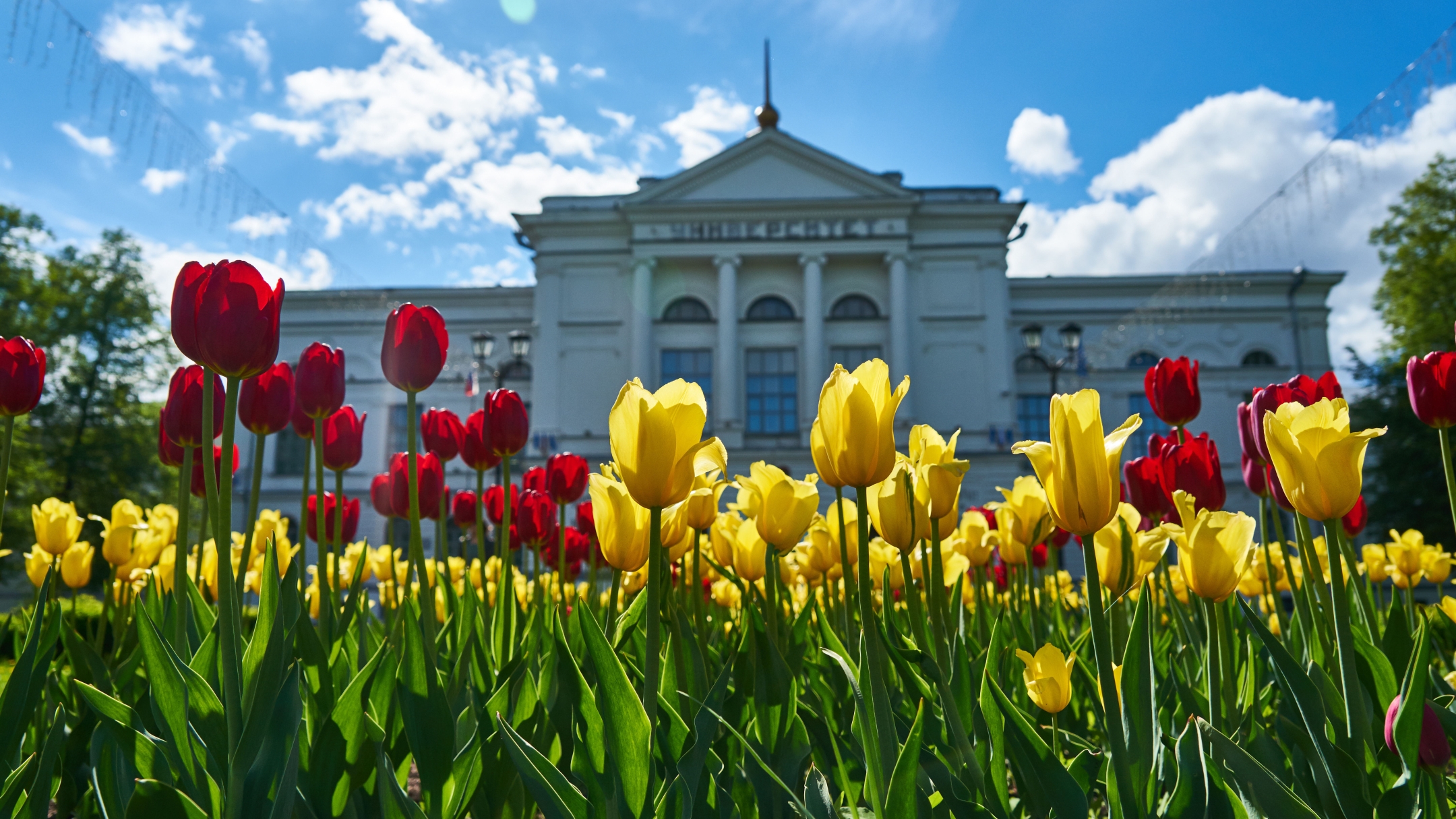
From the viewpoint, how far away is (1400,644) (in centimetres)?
129

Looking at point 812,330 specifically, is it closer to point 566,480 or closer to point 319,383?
point 566,480

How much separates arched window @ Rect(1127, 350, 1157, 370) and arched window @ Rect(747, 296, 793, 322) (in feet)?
32.5

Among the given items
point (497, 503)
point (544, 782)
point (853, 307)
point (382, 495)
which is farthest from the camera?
point (853, 307)

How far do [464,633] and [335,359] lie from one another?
575 mm

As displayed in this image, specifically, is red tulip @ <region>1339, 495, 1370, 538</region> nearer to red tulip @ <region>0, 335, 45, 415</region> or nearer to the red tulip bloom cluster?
the red tulip bloom cluster

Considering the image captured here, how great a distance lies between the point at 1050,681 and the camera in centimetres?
113

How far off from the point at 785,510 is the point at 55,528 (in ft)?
6.13

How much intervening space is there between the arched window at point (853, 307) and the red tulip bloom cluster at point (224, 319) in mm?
22108

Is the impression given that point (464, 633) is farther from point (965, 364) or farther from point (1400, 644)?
point (965, 364)

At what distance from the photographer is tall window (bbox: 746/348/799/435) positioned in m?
22.1

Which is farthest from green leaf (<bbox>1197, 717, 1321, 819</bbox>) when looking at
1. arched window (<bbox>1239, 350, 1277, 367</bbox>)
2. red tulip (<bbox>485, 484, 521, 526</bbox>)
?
arched window (<bbox>1239, 350, 1277, 367</bbox>)

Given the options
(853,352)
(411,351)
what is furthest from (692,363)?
(411,351)

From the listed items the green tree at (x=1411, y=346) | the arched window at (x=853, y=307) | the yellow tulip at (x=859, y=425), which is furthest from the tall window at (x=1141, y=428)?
the yellow tulip at (x=859, y=425)

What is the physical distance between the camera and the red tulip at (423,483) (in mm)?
1894
